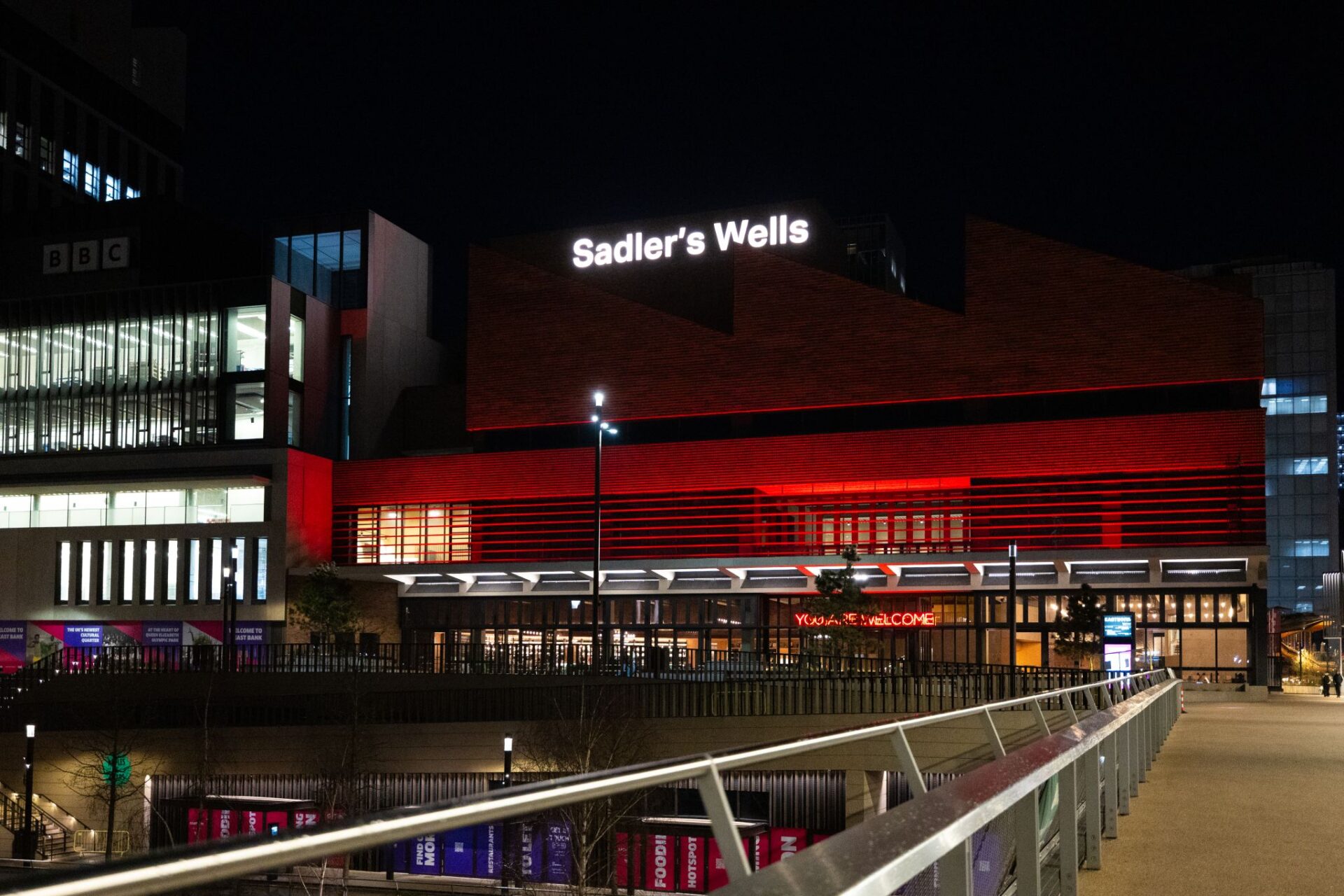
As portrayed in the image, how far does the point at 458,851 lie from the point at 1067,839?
4.25 metres

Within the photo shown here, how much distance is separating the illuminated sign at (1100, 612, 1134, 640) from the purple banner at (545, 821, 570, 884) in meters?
28.6

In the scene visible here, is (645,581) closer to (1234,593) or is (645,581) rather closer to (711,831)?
(1234,593)

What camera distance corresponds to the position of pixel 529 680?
129ft

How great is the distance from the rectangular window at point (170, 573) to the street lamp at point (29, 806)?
27923mm

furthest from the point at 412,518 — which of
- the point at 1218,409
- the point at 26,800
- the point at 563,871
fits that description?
the point at 563,871

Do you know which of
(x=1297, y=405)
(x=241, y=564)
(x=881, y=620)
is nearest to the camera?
(x=881, y=620)

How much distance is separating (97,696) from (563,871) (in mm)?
34011

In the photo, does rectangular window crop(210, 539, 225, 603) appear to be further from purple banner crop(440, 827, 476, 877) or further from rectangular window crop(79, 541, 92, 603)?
purple banner crop(440, 827, 476, 877)

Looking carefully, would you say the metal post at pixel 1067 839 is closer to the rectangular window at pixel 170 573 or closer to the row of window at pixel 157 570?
the row of window at pixel 157 570

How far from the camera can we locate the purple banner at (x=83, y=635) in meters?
64.3

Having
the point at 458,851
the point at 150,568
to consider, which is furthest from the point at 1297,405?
the point at 458,851

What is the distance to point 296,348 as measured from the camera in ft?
216

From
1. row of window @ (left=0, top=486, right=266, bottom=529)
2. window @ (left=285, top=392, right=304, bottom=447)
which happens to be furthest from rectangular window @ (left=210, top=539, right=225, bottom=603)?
window @ (left=285, top=392, right=304, bottom=447)

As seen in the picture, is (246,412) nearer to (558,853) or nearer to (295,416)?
(295,416)
